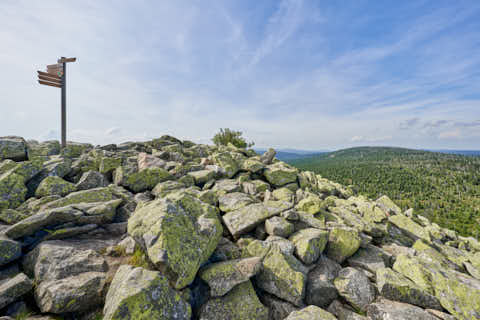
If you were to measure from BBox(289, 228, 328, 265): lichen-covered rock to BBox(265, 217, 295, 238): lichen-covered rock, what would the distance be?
315 millimetres

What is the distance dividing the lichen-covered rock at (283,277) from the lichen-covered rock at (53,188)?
40.2ft

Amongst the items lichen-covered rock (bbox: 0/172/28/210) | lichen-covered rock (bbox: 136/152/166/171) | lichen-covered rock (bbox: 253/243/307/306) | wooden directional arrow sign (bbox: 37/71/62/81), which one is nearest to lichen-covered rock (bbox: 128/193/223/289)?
lichen-covered rock (bbox: 253/243/307/306)

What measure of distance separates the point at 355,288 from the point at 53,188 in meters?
16.4

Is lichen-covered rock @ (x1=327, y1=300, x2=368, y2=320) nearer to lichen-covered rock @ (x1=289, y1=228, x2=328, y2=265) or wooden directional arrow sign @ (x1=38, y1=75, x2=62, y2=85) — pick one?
lichen-covered rock @ (x1=289, y1=228, x2=328, y2=265)

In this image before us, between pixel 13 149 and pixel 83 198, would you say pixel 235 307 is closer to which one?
pixel 83 198

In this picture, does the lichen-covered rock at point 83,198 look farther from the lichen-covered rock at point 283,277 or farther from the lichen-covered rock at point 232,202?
the lichen-covered rock at point 283,277

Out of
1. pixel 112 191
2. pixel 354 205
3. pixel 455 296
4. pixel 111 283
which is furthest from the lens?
pixel 354 205

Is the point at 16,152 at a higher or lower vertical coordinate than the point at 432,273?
higher

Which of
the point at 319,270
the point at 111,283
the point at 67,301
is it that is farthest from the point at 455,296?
the point at 67,301

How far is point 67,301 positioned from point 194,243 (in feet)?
12.1

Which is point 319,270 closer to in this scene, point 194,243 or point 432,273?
point 432,273

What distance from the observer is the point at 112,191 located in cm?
1162

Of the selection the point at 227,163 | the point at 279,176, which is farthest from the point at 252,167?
the point at 279,176

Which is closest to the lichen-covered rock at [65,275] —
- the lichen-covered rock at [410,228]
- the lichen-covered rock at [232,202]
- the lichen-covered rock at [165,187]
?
the lichen-covered rock at [165,187]
